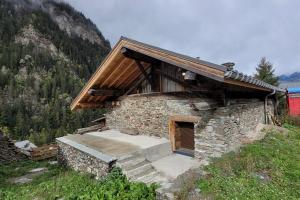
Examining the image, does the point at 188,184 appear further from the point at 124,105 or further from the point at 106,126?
the point at 106,126

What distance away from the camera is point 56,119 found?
8119 cm

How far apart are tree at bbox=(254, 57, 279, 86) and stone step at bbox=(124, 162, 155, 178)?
1944cm

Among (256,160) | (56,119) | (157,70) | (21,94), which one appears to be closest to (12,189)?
(157,70)

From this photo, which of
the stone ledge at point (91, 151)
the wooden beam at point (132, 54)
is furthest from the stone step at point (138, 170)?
the wooden beam at point (132, 54)

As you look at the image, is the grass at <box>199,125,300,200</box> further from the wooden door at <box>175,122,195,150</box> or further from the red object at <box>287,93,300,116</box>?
the red object at <box>287,93,300,116</box>

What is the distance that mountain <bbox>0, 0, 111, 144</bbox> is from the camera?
7988 centimetres

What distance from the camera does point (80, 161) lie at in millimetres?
8992

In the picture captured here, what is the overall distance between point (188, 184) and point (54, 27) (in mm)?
148654

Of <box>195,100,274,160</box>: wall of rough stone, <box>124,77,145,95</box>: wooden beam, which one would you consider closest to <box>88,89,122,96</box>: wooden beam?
<box>124,77,145,95</box>: wooden beam

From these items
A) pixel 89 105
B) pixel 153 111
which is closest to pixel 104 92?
pixel 89 105

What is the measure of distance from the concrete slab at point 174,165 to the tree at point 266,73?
1805 cm

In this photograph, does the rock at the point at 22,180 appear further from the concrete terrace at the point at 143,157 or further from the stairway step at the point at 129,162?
the stairway step at the point at 129,162

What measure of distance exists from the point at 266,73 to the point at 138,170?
68.0 ft

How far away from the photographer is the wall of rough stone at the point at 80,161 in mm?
Result: 7461
